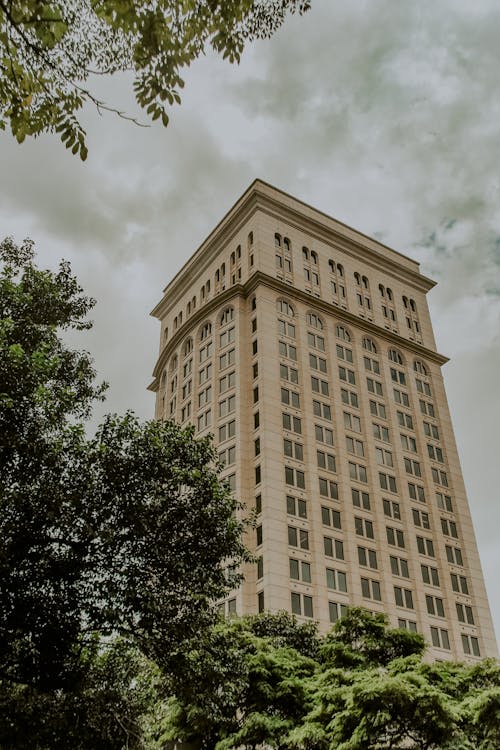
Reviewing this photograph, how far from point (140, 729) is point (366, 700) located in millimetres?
6582

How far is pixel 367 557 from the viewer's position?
4966cm

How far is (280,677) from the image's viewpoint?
2466 centimetres

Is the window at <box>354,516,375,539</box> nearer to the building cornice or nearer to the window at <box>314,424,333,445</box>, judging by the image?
the window at <box>314,424,333,445</box>

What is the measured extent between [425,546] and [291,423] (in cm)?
1487

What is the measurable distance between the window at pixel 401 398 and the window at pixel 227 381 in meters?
15.8

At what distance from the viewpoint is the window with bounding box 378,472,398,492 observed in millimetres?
54688

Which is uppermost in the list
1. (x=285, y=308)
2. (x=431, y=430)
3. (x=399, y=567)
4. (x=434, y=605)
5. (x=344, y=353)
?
(x=285, y=308)

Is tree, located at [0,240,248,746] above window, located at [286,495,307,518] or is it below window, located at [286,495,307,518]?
below

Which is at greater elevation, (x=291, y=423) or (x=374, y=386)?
(x=374, y=386)

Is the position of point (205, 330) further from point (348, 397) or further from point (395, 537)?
point (395, 537)

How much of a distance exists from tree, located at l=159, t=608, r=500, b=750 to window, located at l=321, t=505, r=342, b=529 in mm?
17498

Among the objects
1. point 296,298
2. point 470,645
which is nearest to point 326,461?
point 296,298

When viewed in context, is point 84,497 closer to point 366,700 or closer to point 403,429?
point 366,700

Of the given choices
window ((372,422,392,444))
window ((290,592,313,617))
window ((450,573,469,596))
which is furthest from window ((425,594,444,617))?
window ((372,422,392,444))
